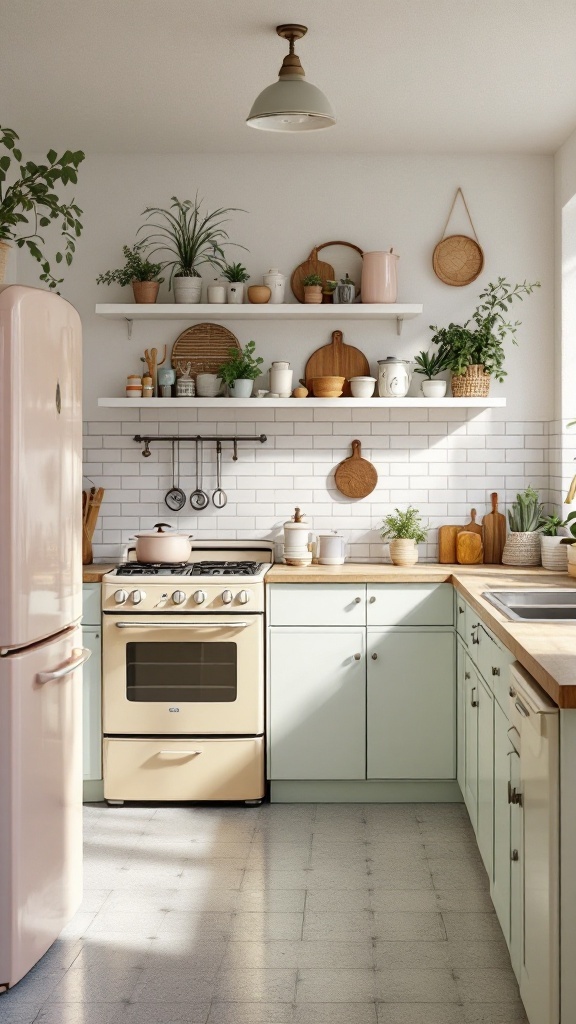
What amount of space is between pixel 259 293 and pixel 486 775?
2.52 m

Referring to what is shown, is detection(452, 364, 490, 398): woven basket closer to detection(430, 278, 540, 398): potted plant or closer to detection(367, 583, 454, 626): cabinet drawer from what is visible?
detection(430, 278, 540, 398): potted plant

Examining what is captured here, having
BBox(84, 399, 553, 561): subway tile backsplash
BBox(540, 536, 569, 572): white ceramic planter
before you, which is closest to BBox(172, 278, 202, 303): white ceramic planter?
BBox(84, 399, 553, 561): subway tile backsplash

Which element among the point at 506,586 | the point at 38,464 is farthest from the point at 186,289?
the point at 38,464

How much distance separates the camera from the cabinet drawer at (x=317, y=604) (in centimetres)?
449

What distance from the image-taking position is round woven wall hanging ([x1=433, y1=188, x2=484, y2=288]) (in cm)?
496

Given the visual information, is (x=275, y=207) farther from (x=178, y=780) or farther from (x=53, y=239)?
(x=178, y=780)

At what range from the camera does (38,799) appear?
116 inches

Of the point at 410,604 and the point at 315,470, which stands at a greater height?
the point at 315,470

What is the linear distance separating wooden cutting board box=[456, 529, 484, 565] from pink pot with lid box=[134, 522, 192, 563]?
1.30m

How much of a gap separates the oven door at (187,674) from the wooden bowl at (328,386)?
1.13 metres

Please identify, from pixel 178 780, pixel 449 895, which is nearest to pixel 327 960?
pixel 449 895

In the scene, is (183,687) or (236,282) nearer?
(183,687)

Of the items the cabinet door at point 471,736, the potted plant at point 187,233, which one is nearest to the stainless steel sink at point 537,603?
the cabinet door at point 471,736

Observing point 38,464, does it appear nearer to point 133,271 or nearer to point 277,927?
point 277,927
